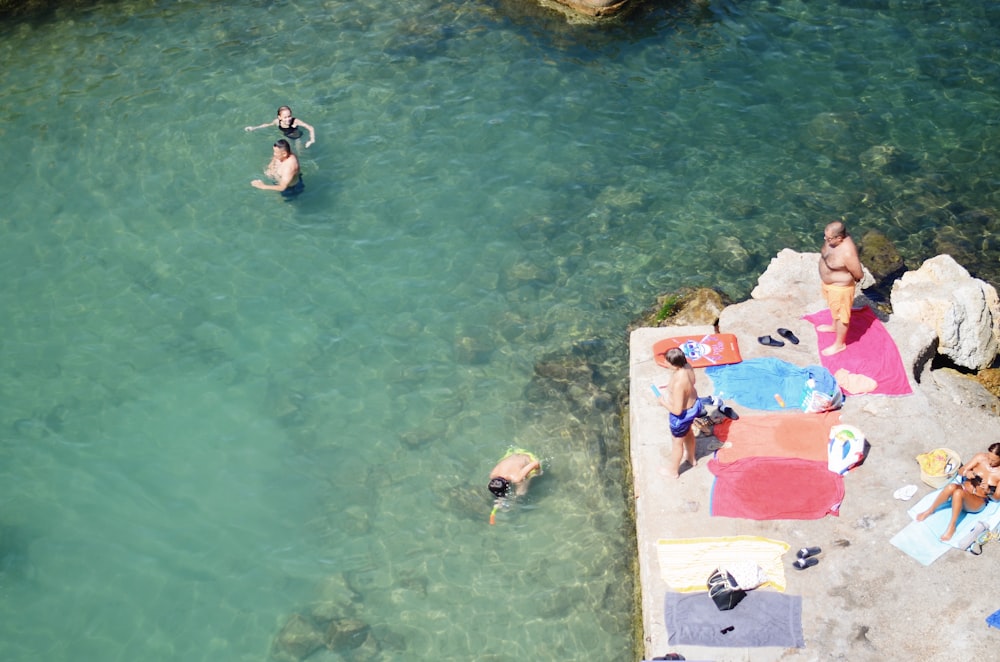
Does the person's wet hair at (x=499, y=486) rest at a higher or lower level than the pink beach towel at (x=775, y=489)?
lower

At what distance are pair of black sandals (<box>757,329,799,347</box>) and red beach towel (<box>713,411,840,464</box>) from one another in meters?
1.28

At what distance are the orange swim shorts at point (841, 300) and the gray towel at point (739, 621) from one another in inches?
167

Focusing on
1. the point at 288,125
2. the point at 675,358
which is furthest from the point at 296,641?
the point at 288,125

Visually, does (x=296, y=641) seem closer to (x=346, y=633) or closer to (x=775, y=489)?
(x=346, y=633)

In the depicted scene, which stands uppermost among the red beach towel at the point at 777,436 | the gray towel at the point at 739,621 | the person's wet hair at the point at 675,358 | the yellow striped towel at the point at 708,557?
the person's wet hair at the point at 675,358

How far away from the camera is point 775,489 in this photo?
1137cm

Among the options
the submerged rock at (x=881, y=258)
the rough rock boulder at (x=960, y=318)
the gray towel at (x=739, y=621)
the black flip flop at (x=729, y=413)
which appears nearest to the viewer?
the gray towel at (x=739, y=621)

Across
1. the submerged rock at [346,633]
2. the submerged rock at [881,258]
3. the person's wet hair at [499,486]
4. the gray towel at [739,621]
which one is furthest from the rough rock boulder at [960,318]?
→ the submerged rock at [346,633]

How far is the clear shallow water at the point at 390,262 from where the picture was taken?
12.0 meters

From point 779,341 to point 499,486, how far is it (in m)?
4.65

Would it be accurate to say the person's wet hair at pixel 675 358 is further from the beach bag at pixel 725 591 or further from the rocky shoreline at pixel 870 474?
the beach bag at pixel 725 591

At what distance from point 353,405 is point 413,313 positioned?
2.08 m

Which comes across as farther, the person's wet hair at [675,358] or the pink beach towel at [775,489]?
the pink beach towel at [775,489]

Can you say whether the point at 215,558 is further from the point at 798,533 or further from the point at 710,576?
the point at 798,533
